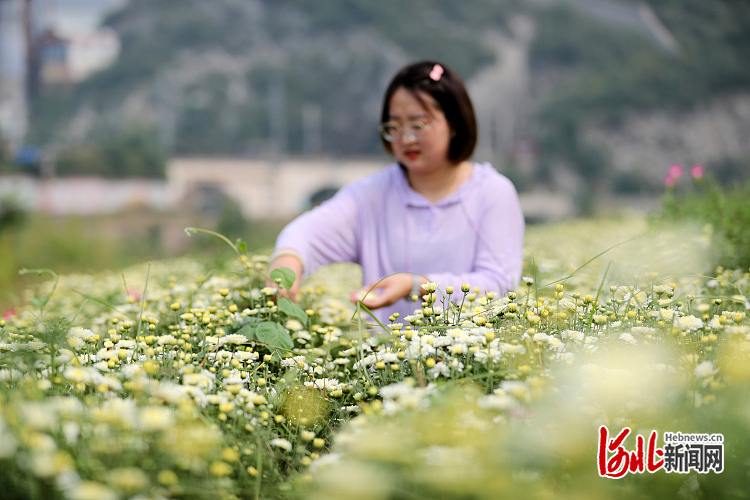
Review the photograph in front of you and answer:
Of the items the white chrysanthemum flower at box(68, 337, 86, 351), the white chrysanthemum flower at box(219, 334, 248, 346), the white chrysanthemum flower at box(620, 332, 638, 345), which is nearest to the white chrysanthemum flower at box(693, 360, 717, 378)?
the white chrysanthemum flower at box(620, 332, 638, 345)

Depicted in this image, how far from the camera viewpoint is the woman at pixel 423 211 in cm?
251

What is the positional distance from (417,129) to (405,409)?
1.59m

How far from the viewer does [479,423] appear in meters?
1.08

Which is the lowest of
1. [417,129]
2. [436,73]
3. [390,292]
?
[390,292]

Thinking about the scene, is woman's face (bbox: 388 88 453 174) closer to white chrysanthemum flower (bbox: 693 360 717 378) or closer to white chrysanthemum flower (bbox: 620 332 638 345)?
white chrysanthemum flower (bbox: 620 332 638 345)

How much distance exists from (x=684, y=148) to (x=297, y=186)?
4576 cm

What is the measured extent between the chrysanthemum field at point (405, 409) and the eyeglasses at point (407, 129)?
0.87 m

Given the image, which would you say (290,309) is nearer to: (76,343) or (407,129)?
(76,343)

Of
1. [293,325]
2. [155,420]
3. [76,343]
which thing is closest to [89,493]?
[155,420]

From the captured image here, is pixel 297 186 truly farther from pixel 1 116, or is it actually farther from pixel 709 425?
pixel 709 425

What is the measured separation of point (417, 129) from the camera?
249 centimetres

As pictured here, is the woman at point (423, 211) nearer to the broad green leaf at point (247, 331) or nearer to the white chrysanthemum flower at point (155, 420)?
Answer: the broad green leaf at point (247, 331)

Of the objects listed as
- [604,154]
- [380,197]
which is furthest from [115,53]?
[380,197]

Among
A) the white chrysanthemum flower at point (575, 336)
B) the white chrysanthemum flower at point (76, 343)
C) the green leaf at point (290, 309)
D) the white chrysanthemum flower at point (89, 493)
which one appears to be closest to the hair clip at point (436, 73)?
the green leaf at point (290, 309)
